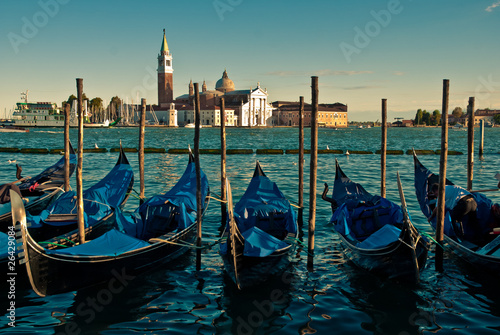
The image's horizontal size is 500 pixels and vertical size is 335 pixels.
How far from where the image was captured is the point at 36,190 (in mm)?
11320

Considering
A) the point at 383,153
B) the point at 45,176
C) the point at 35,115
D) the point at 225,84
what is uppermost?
the point at 225,84

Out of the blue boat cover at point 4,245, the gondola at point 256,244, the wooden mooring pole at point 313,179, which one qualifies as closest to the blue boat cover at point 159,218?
the gondola at point 256,244

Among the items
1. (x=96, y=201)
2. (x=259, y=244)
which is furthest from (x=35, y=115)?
(x=259, y=244)

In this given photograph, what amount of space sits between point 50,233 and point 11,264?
1992 mm

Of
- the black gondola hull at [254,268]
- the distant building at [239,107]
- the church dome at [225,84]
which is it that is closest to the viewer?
the black gondola hull at [254,268]

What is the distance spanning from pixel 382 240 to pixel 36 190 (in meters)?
8.91

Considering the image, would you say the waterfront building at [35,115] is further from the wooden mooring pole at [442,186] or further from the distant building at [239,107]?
the wooden mooring pole at [442,186]

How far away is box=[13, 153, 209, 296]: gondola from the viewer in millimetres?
5563

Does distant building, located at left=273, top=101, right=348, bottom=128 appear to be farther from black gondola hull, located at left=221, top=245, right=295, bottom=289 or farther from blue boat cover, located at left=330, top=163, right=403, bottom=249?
black gondola hull, located at left=221, top=245, right=295, bottom=289

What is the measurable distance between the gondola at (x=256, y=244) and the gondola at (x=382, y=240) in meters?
1.01

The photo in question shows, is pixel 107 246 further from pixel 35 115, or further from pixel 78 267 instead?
pixel 35 115

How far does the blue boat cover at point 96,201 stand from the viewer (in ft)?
27.2

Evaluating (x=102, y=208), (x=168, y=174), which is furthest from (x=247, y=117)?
(x=102, y=208)

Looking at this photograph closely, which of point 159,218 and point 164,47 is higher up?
point 164,47
